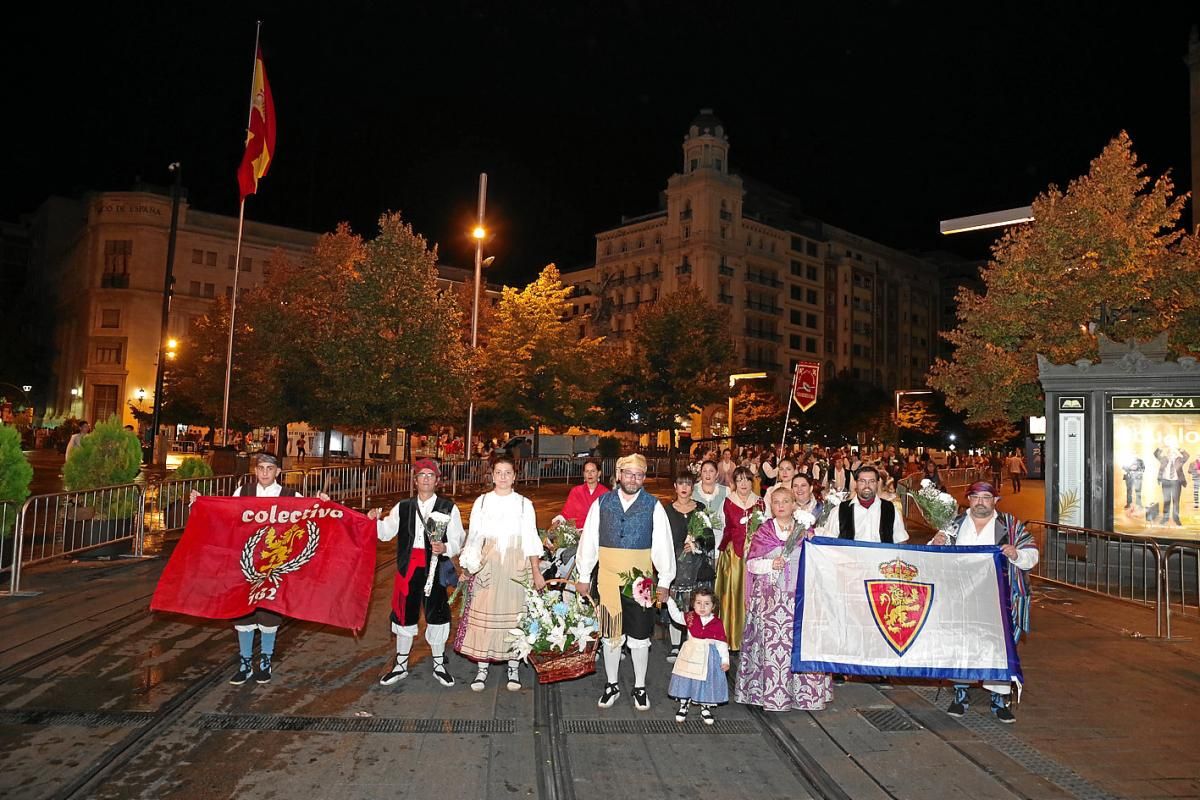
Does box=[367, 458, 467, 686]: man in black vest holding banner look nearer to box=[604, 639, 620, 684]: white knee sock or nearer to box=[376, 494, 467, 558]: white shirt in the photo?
box=[376, 494, 467, 558]: white shirt

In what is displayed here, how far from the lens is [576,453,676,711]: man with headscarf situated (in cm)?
686

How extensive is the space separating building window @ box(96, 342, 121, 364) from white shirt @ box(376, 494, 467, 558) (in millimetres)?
65825

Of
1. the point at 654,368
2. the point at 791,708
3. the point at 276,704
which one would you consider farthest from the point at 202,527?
the point at 654,368

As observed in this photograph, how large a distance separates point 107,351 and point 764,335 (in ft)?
175

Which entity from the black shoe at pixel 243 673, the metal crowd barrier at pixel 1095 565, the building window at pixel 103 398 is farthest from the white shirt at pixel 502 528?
the building window at pixel 103 398

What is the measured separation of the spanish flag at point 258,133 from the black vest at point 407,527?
18.6 meters

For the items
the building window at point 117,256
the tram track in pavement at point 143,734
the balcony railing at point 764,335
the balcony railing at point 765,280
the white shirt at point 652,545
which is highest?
the balcony railing at point 765,280

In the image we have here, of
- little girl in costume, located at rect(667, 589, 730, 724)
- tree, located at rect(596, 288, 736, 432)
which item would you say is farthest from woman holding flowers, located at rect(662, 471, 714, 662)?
tree, located at rect(596, 288, 736, 432)

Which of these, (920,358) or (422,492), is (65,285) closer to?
(422,492)

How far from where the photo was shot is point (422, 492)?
24.3ft

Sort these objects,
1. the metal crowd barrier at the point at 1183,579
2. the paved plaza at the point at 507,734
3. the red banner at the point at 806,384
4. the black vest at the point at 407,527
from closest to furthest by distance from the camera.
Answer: the paved plaza at the point at 507,734
the black vest at the point at 407,527
the metal crowd barrier at the point at 1183,579
the red banner at the point at 806,384

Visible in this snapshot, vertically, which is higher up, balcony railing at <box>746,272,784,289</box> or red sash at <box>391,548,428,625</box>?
balcony railing at <box>746,272,784,289</box>

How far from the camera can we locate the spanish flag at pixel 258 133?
22953 mm

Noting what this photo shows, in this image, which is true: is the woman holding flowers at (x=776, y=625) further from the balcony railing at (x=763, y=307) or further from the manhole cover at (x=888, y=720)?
the balcony railing at (x=763, y=307)
